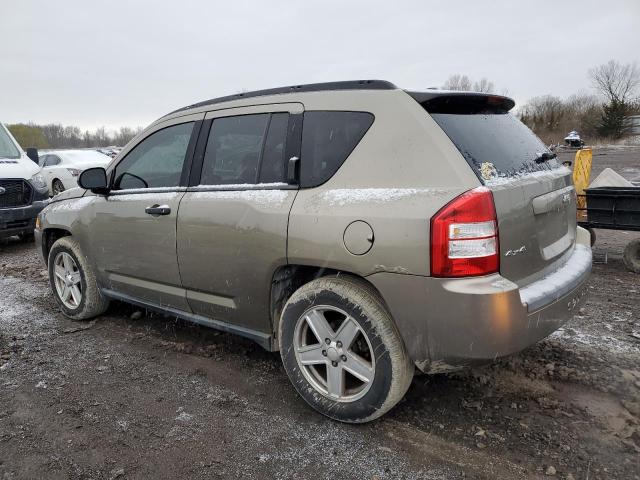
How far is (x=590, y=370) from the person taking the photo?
3.16 meters

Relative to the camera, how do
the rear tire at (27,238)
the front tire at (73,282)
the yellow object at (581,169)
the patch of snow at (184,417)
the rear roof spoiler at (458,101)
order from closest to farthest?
the rear roof spoiler at (458,101)
the patch of snow at (184,417)
the front tire at (73,282)
the yellow object at (581,169)
the rear tire at (27,238)

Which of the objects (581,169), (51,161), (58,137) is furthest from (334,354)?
(58,137)

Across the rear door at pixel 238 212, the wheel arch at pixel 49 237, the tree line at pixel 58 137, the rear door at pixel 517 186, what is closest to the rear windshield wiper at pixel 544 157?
the rear door at pixel 517 186

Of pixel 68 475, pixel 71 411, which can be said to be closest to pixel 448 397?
pixel 68 475

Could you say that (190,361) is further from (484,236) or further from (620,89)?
(620,89)

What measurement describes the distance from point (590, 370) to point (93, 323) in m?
4.09

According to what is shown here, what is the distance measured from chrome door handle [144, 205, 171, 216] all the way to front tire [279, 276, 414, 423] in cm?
123

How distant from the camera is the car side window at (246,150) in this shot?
2963 mm

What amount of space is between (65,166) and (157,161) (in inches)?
468

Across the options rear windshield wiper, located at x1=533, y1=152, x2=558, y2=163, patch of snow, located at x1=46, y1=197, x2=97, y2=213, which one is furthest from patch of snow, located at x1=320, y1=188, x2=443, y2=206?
patch of snow, located at x1=46, y1=197, x2=97, y2=213

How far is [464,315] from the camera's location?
2205 millimetres

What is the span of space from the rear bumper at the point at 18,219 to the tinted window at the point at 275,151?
21.4ft

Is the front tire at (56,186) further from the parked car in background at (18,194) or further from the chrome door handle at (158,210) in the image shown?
the chrome door handle at (158,210)

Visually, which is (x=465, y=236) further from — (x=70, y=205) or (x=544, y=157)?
(x=70, y=205)
